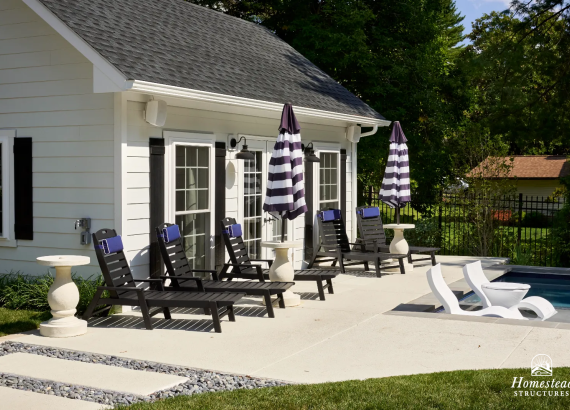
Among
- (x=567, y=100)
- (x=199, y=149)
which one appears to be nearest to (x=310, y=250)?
(x=199, y=149)

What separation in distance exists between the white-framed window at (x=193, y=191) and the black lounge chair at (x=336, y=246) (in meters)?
2.84

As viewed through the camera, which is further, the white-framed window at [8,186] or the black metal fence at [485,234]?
the black metal fence at [485,234]

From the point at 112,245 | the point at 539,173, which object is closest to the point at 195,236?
the point at 112,245

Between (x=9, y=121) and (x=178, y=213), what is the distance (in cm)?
278

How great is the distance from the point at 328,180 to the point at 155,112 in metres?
5.99

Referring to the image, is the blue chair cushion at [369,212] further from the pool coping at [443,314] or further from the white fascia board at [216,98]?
the pool coping at [443,314]

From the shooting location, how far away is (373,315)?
882 centimetres

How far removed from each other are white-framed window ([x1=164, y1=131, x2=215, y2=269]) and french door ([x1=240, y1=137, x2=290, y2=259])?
1.00m

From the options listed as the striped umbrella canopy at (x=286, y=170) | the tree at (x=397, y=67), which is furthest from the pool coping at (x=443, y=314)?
the tree at (x=397, y=67)

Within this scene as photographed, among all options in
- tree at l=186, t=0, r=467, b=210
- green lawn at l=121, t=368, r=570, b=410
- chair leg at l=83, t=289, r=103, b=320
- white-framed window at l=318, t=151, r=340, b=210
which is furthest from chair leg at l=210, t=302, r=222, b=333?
tree at l=186, t=0, r=467, b=210

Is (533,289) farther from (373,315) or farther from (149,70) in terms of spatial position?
(149,70)

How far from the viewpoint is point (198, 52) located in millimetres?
11305

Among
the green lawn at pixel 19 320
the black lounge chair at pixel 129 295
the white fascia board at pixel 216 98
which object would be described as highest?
the white fascia board at pixel 216 98

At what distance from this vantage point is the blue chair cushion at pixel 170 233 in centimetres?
884
